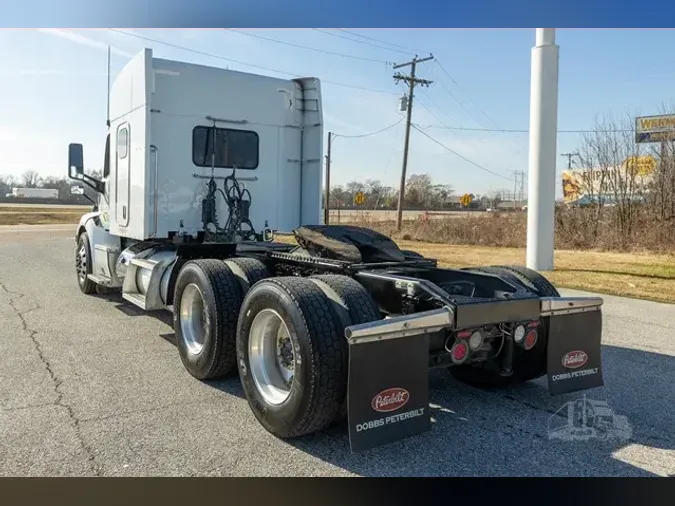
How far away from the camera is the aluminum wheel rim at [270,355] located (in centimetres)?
432

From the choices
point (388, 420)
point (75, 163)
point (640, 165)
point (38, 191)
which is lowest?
point (388, 420)

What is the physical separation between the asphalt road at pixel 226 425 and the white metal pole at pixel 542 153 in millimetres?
7670

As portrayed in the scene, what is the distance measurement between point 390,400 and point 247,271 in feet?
7.08

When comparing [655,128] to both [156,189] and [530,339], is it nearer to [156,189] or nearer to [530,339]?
[156,189]

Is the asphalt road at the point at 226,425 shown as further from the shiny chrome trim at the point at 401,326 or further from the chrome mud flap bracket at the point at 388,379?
the shiny chrome trim at the point at 401,326

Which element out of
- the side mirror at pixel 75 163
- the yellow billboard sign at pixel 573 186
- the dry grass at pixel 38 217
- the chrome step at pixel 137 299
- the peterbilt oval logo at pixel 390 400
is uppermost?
the yellow billboard sign at pixel 573 186

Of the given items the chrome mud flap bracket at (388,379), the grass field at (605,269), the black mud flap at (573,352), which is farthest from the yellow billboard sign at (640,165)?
the chrome mud flap bracket at (388,379)

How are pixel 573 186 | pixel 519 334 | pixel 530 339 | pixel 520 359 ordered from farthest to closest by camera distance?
pixel 573 186 < pixel 520 359 < pixel 530 339 < pixel 519 334

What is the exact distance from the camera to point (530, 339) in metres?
4.49

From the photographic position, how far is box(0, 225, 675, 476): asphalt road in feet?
11.9

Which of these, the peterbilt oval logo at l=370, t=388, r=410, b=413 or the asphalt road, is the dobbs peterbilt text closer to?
the peterbilt oval logo at l=370, t=388, r=410, b=413

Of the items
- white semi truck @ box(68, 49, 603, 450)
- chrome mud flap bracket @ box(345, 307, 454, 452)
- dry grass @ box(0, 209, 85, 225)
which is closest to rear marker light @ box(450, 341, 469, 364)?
white semi truck @ box(68, 49, 603, 450)

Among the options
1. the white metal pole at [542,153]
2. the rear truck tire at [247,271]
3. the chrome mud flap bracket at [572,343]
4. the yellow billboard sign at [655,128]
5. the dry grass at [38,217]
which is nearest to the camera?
the chrome mud flap bracket at [572,343]

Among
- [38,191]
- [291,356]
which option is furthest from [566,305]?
[38,191]
